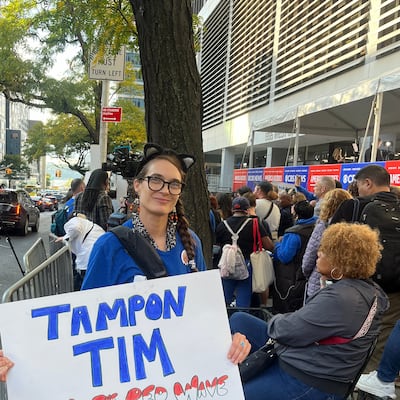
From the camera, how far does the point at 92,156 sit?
33.6ft

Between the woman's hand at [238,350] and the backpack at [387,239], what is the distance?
193 centimetres

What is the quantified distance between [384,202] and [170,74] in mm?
2058

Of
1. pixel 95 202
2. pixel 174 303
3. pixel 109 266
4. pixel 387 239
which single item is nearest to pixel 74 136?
pixel 95 202

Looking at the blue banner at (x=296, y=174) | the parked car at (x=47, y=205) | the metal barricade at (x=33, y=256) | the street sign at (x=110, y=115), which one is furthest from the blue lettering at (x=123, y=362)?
the parked car at (x=47, y=205)

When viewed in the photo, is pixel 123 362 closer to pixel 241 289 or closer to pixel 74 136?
pixel 241 289

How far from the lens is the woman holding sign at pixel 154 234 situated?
170 cm

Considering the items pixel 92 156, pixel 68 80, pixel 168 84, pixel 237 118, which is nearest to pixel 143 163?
pixel 168 84

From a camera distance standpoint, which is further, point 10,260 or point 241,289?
point 10,260

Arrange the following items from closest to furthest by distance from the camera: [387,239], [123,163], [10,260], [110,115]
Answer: [387,239] < [123,163] < [10,260] < [110,115]

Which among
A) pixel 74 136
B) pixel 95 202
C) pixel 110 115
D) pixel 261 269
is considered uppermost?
pixel 74 136

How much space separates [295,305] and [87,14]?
4.51 m

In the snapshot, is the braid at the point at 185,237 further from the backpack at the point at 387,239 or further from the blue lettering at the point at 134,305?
the backpack at the point at 387,239

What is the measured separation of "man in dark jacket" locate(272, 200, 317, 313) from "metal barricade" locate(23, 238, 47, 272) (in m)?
2.48

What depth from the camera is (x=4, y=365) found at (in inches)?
54.0
